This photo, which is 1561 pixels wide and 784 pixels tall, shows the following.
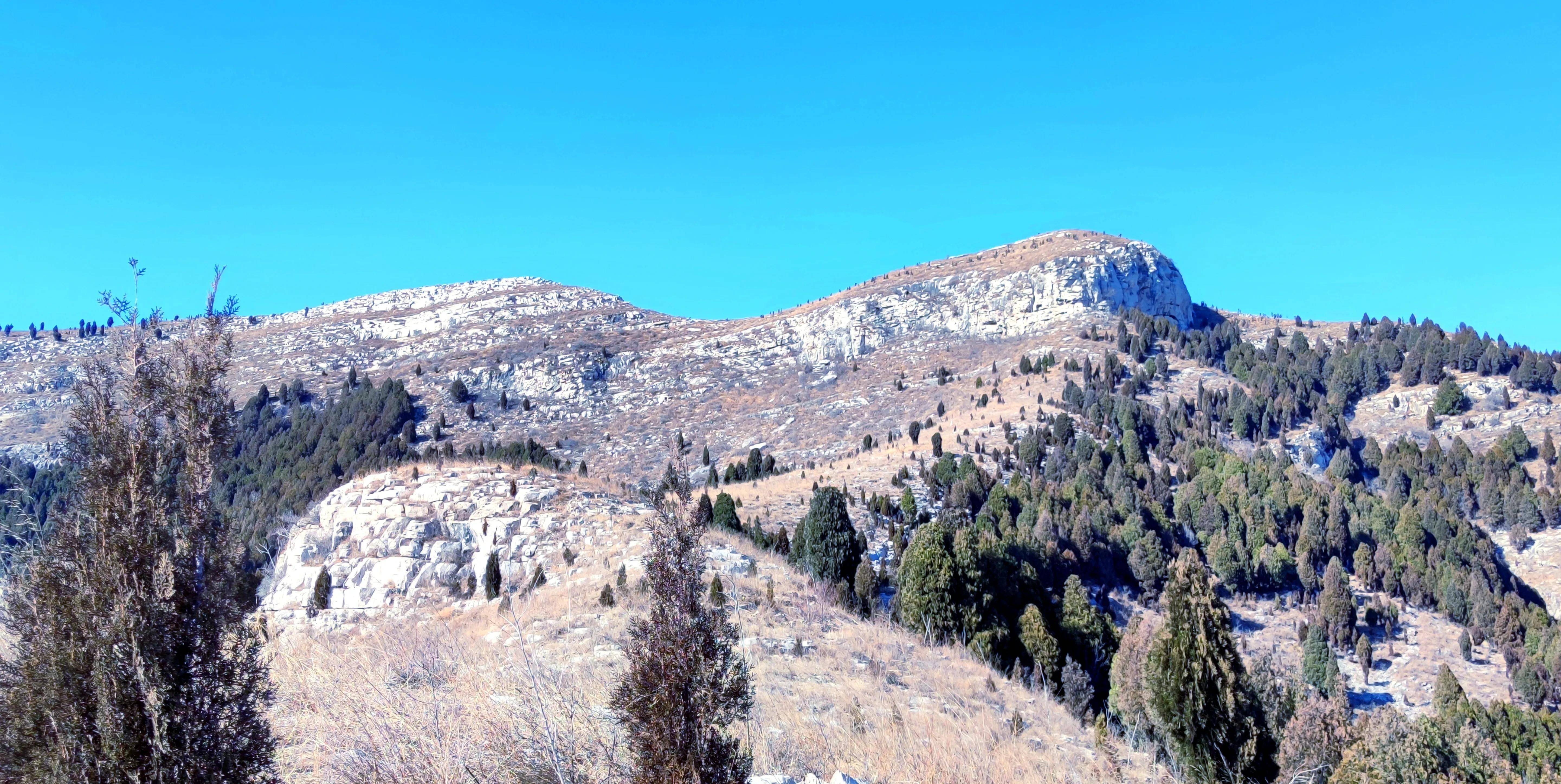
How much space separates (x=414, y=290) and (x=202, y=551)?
349ft

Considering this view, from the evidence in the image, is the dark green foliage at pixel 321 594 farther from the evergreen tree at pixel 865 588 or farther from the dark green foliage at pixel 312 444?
the dark green foliage at pixel 312 444

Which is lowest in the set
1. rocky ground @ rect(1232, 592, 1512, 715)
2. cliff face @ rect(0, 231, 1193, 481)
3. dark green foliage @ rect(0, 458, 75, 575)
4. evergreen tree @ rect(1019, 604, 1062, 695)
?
rocky ground @ rect(1232, 592, 1512, 715)

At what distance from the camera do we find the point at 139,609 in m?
4.85

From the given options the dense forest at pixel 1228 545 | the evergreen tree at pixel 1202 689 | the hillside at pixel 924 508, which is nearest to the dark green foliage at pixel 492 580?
the hillside at pixel 924 508

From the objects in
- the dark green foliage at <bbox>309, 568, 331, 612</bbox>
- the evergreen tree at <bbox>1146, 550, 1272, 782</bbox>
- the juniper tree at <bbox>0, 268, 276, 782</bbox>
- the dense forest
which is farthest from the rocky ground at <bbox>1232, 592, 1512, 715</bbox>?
the juniper tree at <bbox>0, 268, 276, 782</bbox>

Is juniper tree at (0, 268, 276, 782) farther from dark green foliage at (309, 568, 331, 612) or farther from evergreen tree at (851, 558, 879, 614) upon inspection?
evergreen tree at (851, 558, 879, 614)

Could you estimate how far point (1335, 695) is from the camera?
26484mm

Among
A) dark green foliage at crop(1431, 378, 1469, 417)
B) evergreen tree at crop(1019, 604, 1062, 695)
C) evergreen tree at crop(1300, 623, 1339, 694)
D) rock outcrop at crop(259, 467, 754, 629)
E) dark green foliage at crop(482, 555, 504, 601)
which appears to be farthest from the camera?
dark green foliage at crop(1431, 378, 1469, 417)

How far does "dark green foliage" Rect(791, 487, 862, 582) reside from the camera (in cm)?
2250

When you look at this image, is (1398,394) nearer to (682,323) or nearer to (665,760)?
(682,323)

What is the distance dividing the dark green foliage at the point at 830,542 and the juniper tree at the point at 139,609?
58.2 ft

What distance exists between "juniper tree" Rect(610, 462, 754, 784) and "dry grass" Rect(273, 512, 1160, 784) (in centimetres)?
59

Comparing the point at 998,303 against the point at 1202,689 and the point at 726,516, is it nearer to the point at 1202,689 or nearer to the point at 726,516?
the point at 726,516

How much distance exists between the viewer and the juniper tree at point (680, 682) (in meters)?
5.43
